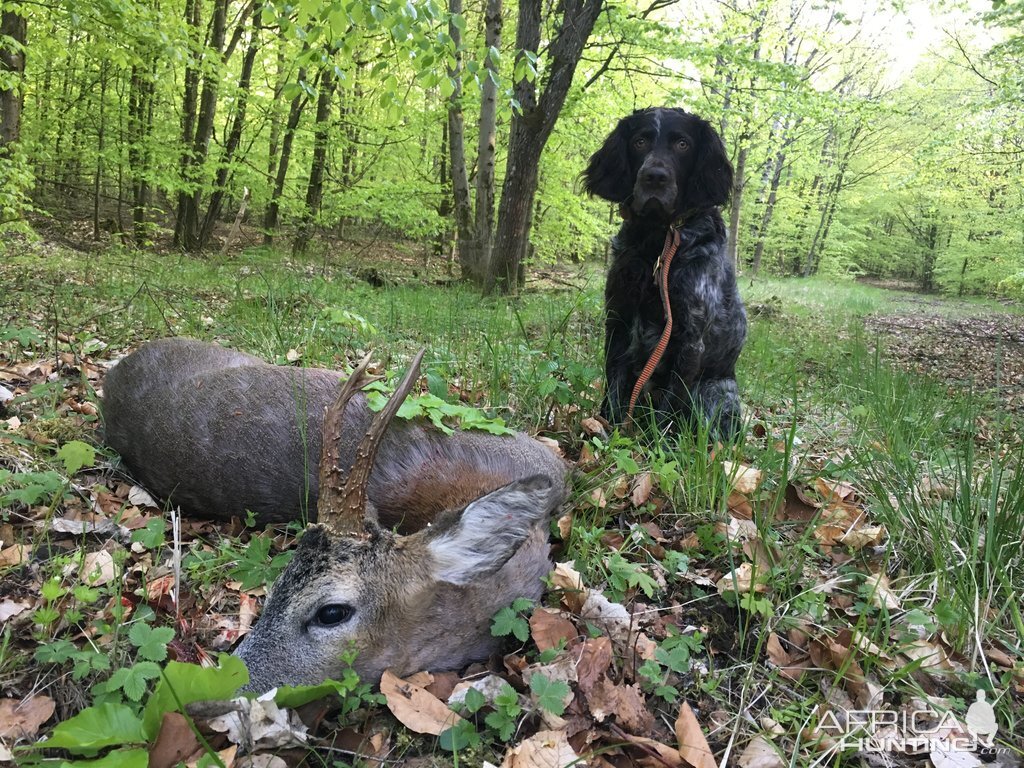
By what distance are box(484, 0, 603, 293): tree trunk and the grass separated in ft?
15.0

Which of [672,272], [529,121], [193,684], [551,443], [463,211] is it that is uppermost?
[529,121]

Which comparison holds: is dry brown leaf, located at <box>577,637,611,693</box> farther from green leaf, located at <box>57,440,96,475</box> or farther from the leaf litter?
green leaf, located at <box>57,440,96,475</box>

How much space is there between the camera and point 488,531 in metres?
2.01

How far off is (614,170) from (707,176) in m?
0.64

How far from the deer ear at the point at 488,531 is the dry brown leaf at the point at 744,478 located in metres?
1.22

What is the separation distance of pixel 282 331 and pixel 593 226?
11861 mm

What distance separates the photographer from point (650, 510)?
289cm

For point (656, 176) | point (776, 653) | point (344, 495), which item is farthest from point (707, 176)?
point (344, 495)

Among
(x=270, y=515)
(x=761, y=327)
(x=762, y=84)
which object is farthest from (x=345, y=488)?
(x=762, y=84)

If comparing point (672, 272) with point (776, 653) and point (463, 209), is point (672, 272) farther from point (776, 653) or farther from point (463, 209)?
point (463, 209)

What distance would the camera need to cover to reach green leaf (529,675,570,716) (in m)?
1.75

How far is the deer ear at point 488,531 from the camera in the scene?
1.95 metres

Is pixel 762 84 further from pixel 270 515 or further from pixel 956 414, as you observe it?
pixel 270 515

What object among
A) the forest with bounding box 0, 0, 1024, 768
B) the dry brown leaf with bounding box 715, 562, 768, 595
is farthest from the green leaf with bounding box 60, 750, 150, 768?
the dry brown leaf with bounding box 715, 562, 768, 595
